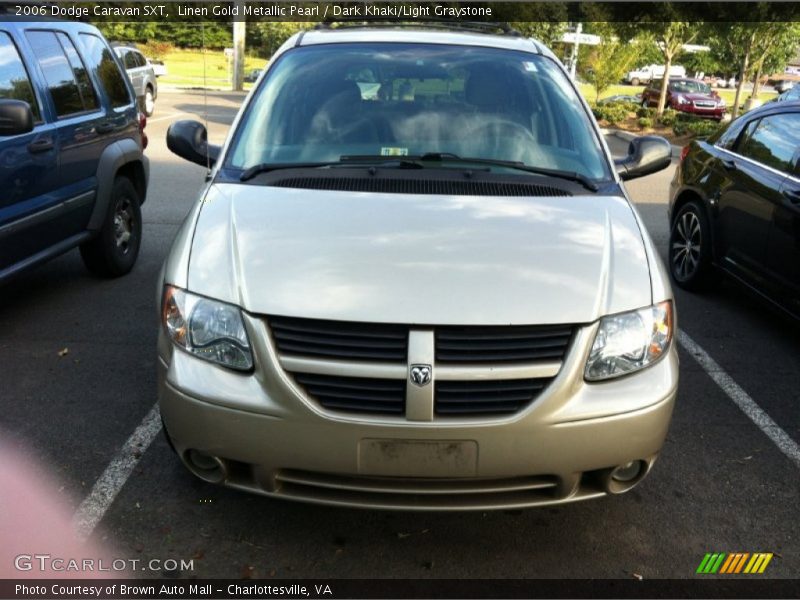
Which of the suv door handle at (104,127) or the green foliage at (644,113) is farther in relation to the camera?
the green foliage at (644,113)

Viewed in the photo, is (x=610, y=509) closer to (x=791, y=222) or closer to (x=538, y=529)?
(x=538, y=529)

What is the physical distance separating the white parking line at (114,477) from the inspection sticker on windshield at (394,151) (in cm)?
174

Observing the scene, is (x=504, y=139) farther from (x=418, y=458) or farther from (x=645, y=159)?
(x=418, y=458)

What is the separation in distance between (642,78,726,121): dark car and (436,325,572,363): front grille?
90.1 ft

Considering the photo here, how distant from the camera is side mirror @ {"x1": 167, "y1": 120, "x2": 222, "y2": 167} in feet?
13.2

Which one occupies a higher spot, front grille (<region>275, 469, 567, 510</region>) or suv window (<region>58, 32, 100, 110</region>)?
suv window (<region>58, 32, 100, 110</region>)

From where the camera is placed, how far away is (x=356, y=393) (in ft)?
8.27

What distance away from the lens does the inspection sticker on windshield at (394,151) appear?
3.63 metres

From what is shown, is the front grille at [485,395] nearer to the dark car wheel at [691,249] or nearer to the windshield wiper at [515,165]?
the windshield wiper at [515,165]

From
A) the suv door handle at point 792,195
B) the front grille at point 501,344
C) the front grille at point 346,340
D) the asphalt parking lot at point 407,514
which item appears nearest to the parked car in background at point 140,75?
the asphalt parking lot at point 407,514

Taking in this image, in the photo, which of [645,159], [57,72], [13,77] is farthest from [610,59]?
[13,77]

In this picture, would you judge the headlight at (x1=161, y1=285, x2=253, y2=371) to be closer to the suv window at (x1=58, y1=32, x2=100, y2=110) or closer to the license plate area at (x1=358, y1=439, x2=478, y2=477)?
the license plate area at (x1=358, y1=439, x2=478, y2=477)

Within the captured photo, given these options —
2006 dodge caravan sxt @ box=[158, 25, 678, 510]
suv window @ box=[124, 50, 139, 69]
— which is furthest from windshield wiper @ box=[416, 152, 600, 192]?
suv window @ box=[124, 50, 139, 69]

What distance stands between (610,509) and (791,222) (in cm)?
268
